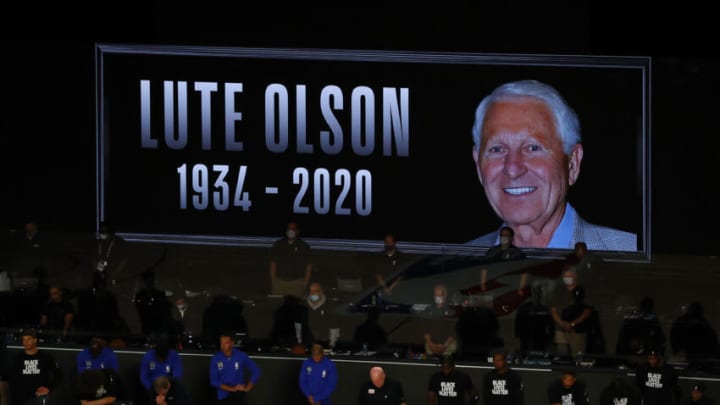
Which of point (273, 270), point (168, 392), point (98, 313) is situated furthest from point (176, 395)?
point (273, 270)

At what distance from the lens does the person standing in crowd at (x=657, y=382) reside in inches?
827

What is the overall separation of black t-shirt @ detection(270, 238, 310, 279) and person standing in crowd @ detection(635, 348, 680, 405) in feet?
14.7

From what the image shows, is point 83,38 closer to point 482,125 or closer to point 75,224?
point 75,224

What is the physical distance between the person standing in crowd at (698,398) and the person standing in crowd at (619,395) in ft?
1.77

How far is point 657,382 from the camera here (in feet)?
69.0

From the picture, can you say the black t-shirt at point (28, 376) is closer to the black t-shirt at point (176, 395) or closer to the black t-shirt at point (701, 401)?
the black t-shirt at point (176, 395)

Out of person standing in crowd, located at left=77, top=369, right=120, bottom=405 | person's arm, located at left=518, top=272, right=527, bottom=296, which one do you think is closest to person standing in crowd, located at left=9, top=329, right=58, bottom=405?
person standing in crowd, located at left=77, top=369, right=120, bottom=405

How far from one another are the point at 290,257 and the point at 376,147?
2.32 meters

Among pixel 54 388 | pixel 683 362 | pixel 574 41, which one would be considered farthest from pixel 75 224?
pixel 683 362

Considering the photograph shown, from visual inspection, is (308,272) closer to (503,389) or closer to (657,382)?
(503,389)

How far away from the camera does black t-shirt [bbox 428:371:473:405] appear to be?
21062 millimetres

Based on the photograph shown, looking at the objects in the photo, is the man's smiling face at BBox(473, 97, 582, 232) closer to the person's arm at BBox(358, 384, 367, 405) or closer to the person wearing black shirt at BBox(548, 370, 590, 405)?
the person wearing black shirt at BBox(548, 370, 590, 405)

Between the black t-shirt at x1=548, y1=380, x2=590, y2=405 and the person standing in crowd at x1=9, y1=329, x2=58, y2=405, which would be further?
the person standing in crowd at x1=9, y1=329, x2=58, y2=405

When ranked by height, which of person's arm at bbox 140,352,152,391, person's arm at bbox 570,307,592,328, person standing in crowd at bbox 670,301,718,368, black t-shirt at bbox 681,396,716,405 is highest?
person's arm at bbox 570,307,592,328
